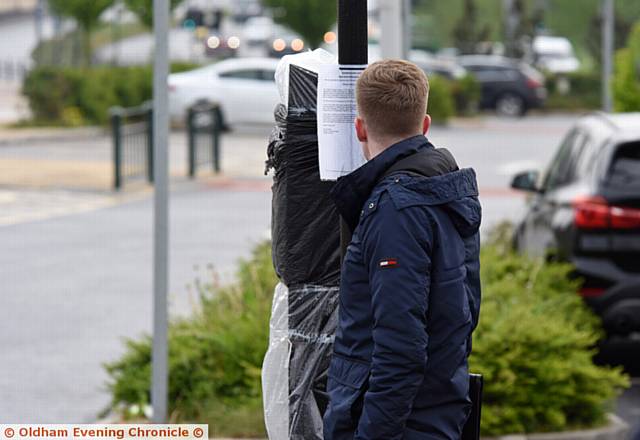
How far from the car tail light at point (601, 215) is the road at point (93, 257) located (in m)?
1.05

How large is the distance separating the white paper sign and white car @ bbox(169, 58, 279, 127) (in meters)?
28.6

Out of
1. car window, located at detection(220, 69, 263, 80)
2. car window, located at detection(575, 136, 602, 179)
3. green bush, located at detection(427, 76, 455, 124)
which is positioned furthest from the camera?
green bush, located at detection(427, 76, 455, 124)

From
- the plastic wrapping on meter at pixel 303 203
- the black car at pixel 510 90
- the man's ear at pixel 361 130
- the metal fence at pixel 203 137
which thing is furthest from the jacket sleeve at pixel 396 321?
the black car at pixel 510 90

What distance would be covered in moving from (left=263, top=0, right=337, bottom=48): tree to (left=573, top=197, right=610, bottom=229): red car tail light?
32230 mm

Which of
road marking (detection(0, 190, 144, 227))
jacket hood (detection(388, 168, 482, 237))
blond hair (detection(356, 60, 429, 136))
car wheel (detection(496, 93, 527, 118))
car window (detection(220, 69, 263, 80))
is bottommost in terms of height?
car wheel (detection(496, 93, 527, 118))

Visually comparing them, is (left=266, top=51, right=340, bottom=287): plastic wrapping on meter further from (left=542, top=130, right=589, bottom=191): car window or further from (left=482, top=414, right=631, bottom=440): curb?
(left=542, top=130, right=589, bottom=191): car window

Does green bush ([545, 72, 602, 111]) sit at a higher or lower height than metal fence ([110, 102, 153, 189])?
lower

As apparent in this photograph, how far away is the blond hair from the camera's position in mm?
3695

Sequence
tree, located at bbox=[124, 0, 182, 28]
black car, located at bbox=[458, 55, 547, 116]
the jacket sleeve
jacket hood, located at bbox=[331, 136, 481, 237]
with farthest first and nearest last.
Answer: black car, located at bbox=[458, 55, 547, 116] → tree, located at bbox=[124, 0, 182, 28] → jacket hood, located at bbox=[331, 136, 481, 237] → the jacket sleeve

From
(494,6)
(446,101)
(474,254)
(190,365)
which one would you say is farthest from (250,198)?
(494,6)

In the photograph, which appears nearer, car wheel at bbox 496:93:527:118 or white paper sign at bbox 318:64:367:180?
white paper sign at bbox 318:64:367:180

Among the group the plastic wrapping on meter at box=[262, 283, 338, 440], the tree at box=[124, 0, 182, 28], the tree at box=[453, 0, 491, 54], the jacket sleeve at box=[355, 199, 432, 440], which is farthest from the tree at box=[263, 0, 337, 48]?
the jacket sleeve at box=[355, 199, 432, 440]

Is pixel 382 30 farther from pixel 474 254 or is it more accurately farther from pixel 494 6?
pixel 494 6

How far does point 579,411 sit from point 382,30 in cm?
279
